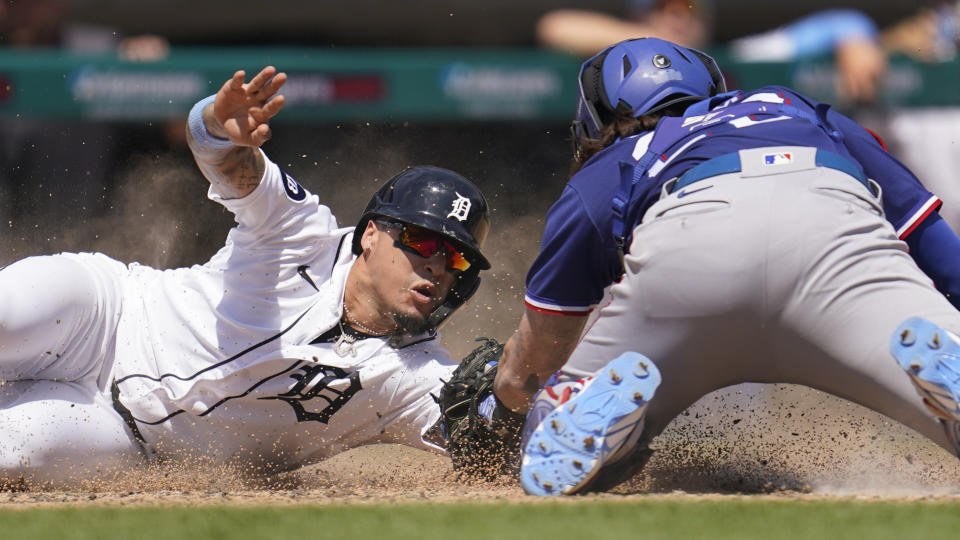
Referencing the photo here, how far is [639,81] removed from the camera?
142 inches

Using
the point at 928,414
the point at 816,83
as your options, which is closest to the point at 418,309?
the point at 928,414

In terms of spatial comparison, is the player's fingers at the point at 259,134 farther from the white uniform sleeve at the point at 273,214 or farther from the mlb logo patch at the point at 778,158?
the mlb logo patch at the point at 778,158

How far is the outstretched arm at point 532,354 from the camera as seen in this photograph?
3.48m

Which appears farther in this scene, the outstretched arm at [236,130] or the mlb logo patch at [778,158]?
the outstretched arm at [236,130]

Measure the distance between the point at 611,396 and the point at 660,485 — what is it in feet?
2.83

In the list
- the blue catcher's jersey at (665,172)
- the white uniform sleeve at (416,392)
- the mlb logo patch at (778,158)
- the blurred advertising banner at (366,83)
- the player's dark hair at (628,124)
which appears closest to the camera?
the mlb logo patch at (778,158)

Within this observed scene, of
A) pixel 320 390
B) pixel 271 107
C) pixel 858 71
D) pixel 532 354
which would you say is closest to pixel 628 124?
pixel 532 354

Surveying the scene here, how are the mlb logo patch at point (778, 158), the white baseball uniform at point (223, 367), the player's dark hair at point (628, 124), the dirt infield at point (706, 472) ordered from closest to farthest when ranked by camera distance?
the mlb logo patch at point (778, 158)
the dirt infield at point (706, 472)
the player's dark hair at point (628, 124)
the white baseball uniform at point (223, 367)

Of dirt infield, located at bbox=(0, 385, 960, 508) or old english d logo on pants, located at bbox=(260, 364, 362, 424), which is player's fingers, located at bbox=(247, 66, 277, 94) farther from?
dirt infield, located at bbox=(0, 385, 960, 508)

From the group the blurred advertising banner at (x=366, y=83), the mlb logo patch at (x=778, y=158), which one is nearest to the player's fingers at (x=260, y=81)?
the mlb logo patch at (x=778, y=158)

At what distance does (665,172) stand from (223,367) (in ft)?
6.07

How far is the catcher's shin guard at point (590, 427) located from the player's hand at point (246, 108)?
146cm

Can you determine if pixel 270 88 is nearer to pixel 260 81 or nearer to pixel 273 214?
pixel 260 81

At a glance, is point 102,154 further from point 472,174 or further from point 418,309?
point 418,309
